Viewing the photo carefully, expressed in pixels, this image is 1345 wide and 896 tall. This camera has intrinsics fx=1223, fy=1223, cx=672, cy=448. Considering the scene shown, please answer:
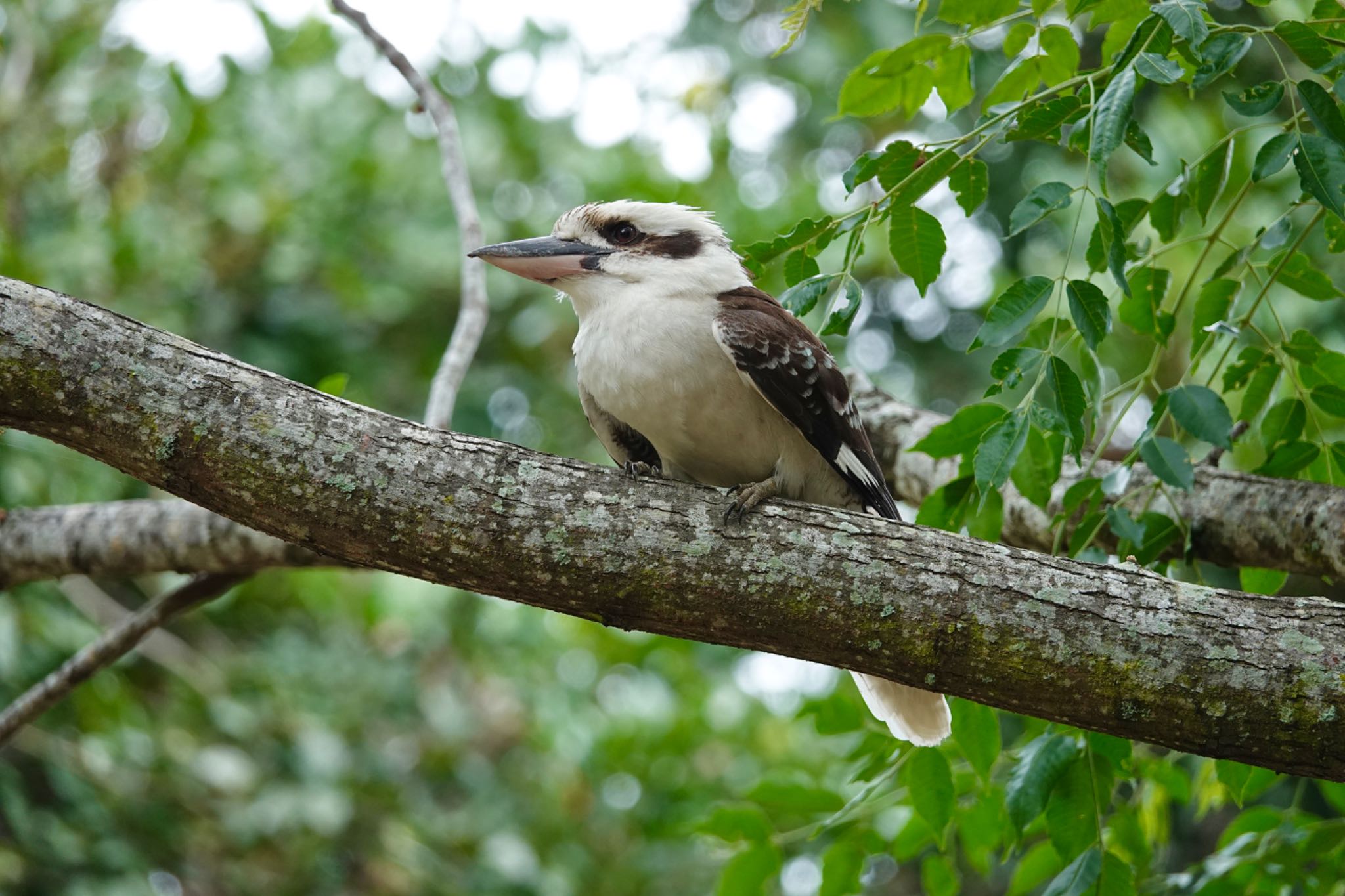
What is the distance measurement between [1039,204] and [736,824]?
127 cm

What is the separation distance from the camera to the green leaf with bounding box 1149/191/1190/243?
207 cm

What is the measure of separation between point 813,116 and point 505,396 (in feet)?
7.30

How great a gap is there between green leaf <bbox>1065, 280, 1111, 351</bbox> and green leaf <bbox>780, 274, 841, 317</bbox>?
376 millimetres

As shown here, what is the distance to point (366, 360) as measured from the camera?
478 cm

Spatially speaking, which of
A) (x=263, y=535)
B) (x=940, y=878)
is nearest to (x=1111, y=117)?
(x=940, y=878)

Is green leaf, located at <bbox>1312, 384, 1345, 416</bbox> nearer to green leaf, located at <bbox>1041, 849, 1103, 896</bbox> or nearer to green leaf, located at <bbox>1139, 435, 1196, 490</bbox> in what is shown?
green leaf, located at <bbox>1139, 435, 1196, 490</bbox>

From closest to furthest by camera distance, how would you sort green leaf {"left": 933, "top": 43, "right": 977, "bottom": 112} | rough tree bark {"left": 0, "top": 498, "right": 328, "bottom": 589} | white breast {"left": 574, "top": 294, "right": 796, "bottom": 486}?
green leaf {"left": 933, "top": 43, "right": 977, "bottom": 112}, white breast {"left": 574, "top": 294, "right": 796, "bottom": 486}, rough tree bark {"left": 0, "top": 498, "right": 328, "bottom": 589}

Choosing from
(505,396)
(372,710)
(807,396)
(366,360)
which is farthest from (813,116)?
(807,396)

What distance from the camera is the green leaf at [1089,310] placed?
5.86 feet

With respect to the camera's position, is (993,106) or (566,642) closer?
(993,106)

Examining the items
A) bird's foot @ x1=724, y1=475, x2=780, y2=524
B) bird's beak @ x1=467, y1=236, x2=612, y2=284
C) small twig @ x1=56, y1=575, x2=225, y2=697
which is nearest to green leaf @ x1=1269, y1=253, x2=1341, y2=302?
bird's foot @ x1=724, y1=475, x2=780, y2=524

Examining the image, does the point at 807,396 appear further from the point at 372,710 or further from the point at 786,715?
the point at 786,715

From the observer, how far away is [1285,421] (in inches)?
86.2

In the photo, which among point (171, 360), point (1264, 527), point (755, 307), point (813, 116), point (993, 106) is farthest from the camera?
point (813, 116)
